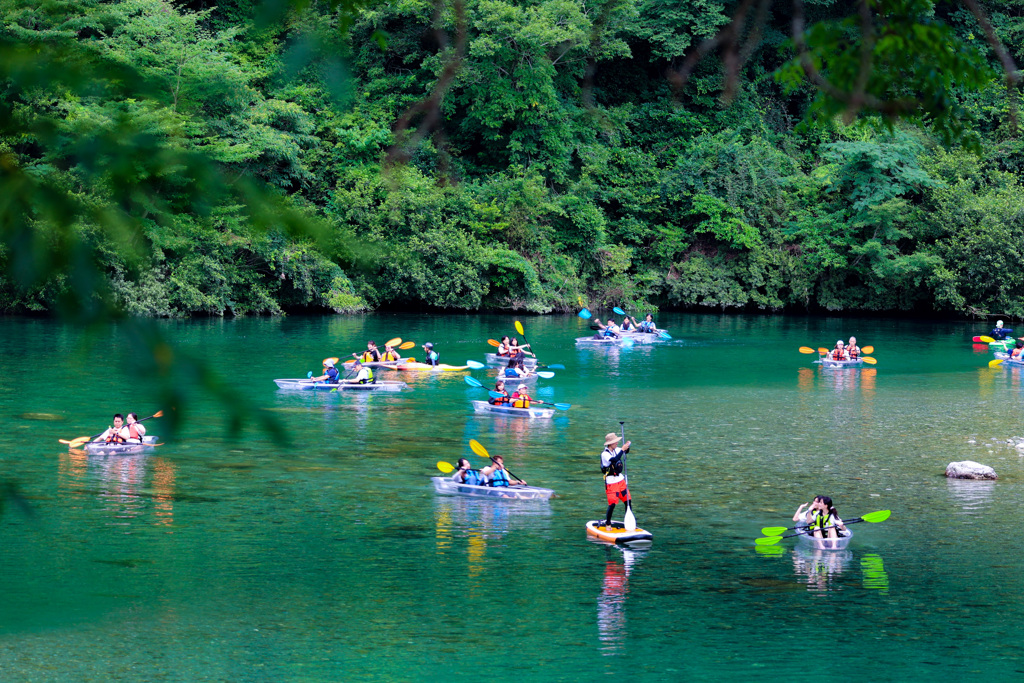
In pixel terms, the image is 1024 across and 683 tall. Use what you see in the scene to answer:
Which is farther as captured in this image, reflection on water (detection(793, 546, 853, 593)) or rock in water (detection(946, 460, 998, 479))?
rock in water (detection(946, 460, 998, 479))

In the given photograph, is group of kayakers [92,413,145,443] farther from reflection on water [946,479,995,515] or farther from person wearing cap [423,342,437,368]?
reflection on water [946,479,995,515]

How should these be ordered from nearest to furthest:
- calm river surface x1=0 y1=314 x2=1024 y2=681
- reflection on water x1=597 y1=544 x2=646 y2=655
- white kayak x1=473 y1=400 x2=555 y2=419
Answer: calm river surface x1=0 y1=314 x2=1024 y2=681, reflection on water x1=597 y1=544 x2=646 y2=655, white kayak x1=473 y1=400 x2=555 y2=419

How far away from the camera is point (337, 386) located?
29.4 meters

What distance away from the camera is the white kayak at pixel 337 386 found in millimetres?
28750

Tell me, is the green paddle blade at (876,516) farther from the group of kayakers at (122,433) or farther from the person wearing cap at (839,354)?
the person wearing cap at (839,354)

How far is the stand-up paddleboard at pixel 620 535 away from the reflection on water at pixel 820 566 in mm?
1939

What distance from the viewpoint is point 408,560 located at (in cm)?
1473

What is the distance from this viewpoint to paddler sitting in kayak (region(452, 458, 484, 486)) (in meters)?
18.3

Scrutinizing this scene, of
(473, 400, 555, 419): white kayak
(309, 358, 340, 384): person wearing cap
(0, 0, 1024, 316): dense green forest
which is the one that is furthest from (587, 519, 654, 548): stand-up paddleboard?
(0, 0, 1024, 316): dense green forest

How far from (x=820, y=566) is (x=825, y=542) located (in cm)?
68

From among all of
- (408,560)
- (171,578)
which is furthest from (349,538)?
(171,578)

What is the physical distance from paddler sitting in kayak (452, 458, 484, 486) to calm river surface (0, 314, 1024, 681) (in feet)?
1.64

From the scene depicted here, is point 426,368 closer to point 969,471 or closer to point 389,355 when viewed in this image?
point 389,355

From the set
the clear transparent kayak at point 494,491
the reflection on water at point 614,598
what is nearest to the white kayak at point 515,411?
the clear transparent kayak at point 494,491
